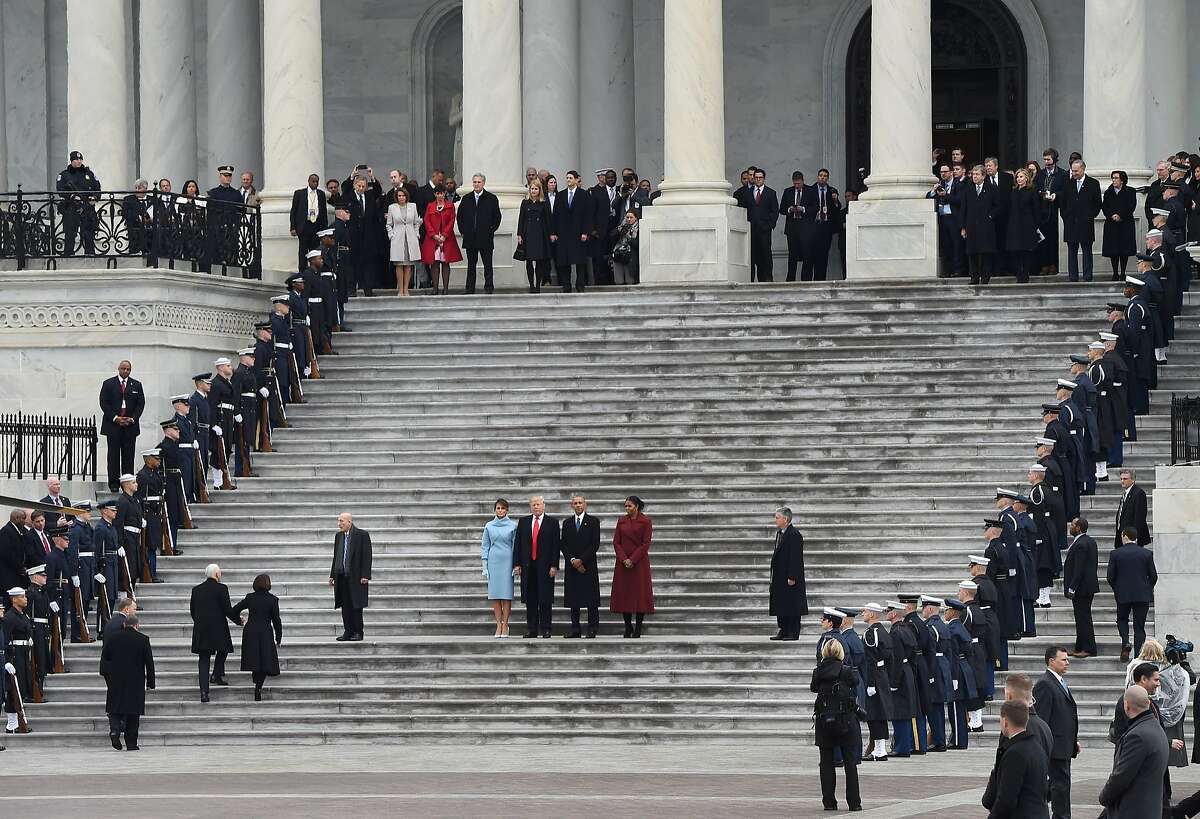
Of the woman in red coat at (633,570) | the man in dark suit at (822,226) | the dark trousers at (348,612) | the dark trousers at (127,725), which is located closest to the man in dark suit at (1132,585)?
the woman in red coat at (633,570)

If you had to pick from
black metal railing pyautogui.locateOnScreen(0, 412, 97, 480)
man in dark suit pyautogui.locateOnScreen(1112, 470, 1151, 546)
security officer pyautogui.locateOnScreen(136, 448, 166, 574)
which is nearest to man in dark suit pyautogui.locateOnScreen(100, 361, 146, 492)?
black metal railing pyautogui.locateOnScreen(0, 412, 97, 480)

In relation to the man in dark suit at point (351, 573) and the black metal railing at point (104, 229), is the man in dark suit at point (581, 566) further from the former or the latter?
the black metal railing at point (104, 229)

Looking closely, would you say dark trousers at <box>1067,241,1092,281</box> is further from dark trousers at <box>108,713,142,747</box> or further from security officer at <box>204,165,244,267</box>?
dark trousers at <box>108,713,142,747</box>

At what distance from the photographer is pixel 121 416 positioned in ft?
103

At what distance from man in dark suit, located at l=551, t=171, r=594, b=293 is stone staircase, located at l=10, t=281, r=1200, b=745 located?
0.87 meters

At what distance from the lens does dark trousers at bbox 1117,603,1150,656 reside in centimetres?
2522

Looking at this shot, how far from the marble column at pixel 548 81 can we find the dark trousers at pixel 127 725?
18.2 m

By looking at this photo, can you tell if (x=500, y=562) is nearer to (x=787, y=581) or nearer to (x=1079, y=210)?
(x=787, y=581)

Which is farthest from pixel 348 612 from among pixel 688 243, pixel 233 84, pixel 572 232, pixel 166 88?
pixel 233 84

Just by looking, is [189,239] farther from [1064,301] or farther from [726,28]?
[726,28]

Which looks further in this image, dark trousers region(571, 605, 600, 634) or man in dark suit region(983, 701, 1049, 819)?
dark trousers region(571, 605, 600, 634)

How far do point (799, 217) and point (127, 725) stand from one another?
1692cm

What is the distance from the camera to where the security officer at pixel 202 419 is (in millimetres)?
30672

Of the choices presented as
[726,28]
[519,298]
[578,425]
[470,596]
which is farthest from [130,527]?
[726,28]
